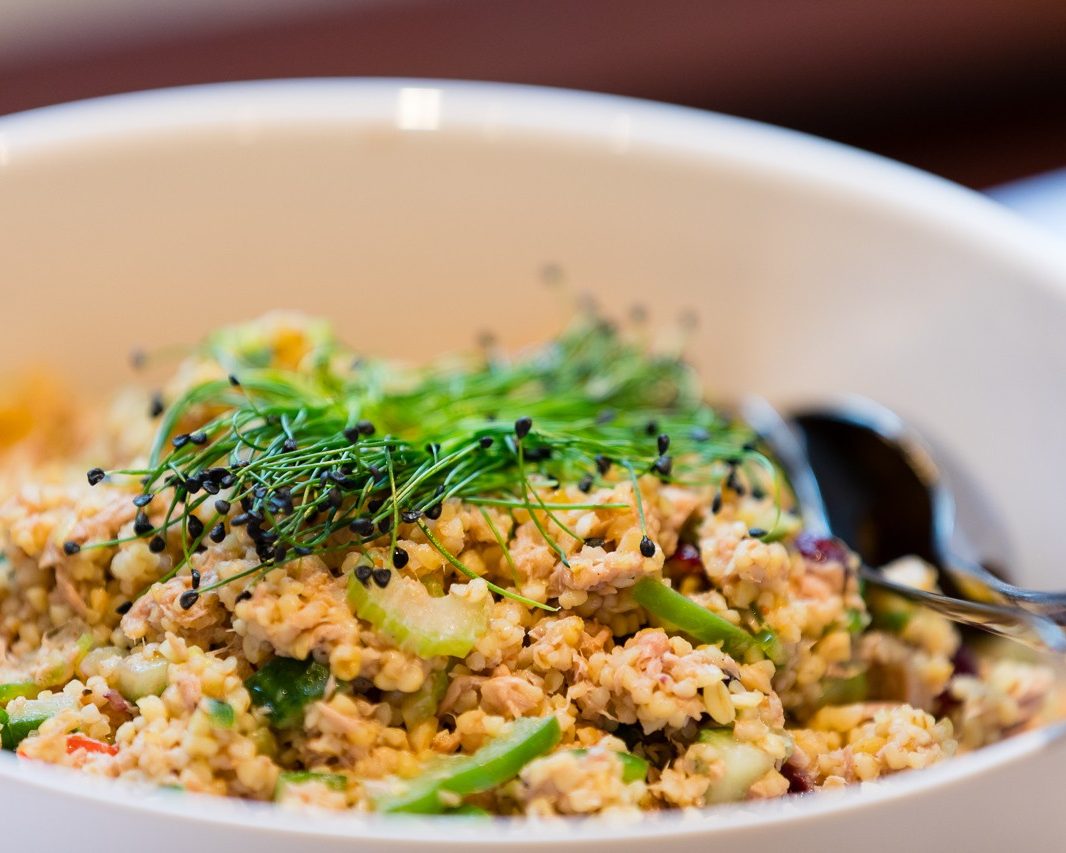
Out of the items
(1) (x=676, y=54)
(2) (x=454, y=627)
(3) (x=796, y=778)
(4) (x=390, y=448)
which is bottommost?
(3) (x=796, y=778)

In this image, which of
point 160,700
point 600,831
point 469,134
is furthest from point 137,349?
point 600,831

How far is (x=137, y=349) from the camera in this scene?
2066 millimetres

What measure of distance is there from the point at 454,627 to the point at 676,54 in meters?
3.04

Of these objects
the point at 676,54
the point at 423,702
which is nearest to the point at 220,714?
the point at 423,702

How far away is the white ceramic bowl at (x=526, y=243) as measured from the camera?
75.4 inches

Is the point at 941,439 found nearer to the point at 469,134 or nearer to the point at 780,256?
the point at 780,256

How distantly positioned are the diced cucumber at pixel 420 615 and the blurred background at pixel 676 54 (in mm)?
2660

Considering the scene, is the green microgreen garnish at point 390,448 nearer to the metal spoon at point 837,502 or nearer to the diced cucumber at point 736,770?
the metal spoon at point 837,502

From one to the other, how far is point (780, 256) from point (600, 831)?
1329mm

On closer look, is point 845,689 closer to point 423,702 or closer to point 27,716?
point 423,702

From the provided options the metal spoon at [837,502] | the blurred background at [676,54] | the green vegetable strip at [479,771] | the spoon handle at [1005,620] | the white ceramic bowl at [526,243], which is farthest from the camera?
the blurred background at [676,54]

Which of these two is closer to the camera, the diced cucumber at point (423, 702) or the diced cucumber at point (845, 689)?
the diced cucumber at point (423, 702)

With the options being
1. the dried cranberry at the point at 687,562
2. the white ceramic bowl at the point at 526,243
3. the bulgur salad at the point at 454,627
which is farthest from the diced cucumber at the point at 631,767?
the white ceramic bowl at the point at 526,243

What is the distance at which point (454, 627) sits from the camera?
50.8 inches
